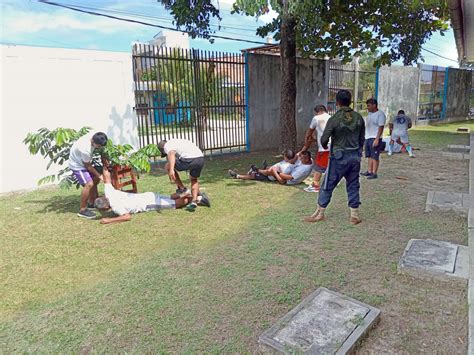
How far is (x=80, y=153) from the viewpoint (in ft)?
15.8

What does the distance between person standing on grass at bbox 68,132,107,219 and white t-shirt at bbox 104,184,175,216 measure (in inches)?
12.1

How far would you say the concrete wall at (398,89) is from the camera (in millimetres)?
16453

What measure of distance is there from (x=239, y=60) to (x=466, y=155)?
6.15 meters

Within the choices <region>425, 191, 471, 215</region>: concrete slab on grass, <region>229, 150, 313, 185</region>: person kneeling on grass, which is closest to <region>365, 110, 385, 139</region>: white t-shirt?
<region>229, 150, 313, 185</region>: person kneeling on grass

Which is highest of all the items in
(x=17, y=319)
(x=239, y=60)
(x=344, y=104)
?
(x=239, y=60)

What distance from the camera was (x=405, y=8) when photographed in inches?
362

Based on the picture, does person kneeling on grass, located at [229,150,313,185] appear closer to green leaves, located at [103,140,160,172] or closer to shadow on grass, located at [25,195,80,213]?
green leaves, located at [103,140,160,172]

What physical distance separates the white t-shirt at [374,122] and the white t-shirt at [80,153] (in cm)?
504

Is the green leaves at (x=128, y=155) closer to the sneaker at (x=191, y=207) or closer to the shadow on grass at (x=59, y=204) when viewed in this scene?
the sneaker at (x=191, y=207)

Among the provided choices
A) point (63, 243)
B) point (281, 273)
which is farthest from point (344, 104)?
point (63, 243)

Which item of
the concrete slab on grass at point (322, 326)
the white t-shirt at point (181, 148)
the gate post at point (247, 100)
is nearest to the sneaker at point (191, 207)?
the white t-shirt at point (181, 148)

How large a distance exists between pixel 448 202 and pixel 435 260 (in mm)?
2035

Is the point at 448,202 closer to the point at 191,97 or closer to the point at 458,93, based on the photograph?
the point at 191,97

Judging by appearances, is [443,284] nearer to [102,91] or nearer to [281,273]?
[281,273]
